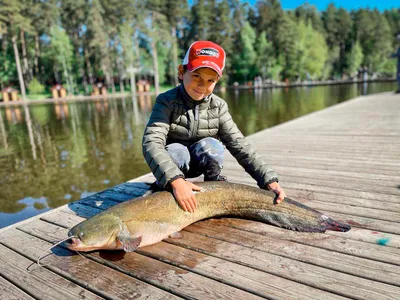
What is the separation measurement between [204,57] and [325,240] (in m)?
1.69

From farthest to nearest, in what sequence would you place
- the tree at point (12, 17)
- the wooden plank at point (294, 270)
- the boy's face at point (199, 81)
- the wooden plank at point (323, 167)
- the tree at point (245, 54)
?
the tree at point (245, 54) → the tree at point (12, 17) → the wooden plank at point (323, 167) → the boy's face at point (199, 81) → the wooden plank at point (294, 270)

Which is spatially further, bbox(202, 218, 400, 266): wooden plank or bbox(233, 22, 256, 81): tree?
bbox(233, 22, 256, 81): tree

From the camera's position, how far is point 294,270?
6.82 ft

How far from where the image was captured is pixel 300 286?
6.30 ft

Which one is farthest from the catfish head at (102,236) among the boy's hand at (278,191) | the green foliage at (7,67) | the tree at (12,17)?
the green foliage at (7,67)

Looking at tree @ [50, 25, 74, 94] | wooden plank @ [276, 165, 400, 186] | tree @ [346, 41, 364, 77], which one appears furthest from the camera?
tree @ [346, 41, 364, 77]

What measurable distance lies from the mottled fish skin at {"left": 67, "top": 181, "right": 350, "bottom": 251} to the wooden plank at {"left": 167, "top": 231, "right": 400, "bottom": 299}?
7.3 inches

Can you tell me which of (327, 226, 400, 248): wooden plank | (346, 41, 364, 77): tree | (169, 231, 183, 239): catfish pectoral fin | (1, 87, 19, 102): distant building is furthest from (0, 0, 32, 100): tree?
(346, 41, 364, 77): tree

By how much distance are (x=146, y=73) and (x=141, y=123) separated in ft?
142

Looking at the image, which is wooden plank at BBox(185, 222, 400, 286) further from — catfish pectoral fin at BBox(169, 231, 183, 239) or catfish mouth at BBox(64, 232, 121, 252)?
catfish mouth at BBox(64, 232, 121, 252)

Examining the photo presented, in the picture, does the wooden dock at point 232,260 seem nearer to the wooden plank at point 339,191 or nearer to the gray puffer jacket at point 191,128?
the wooden plank at point 339,191

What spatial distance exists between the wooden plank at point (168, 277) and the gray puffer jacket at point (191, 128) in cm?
77

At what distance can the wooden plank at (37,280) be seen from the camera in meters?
1.98

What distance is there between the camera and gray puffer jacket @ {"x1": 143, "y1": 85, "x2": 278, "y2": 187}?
277 cm
